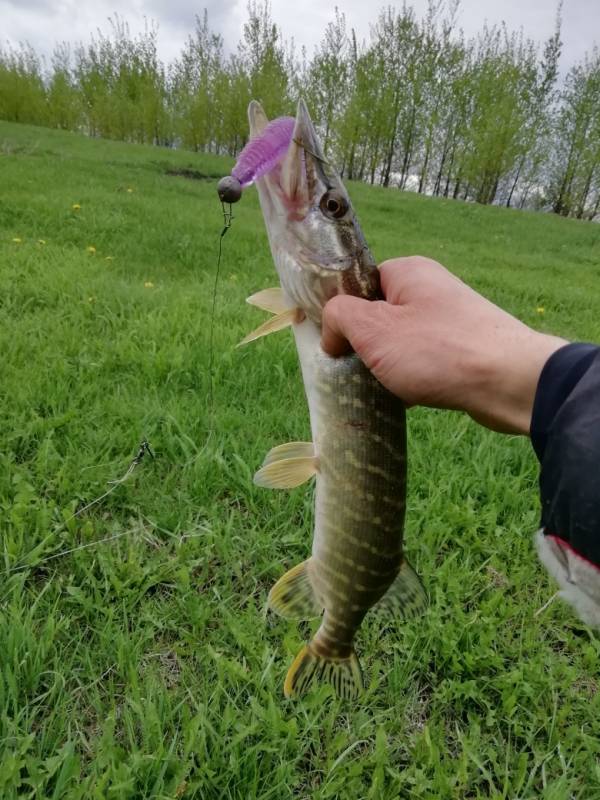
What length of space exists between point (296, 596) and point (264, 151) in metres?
1.19

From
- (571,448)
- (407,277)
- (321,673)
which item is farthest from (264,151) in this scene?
(321,673)

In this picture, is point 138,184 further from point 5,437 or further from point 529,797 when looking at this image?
point 529,797

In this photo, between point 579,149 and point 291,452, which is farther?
point 579,149

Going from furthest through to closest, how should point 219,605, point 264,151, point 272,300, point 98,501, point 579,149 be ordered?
point 579,149 < point 98,501 < point 219,605 < point 272,300 < point 264,151

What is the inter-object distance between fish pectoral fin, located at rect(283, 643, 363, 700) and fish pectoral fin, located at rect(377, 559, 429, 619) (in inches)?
7.0

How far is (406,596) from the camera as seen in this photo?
5.11 ft

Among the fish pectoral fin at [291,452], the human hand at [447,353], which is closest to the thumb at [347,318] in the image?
the human hand at [447,353]

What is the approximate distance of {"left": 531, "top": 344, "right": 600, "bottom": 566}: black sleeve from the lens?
98 cm

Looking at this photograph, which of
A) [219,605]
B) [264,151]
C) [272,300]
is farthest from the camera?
[219,605]

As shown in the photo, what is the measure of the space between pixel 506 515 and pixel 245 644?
53.6 inches

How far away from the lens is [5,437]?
2580 millimetres

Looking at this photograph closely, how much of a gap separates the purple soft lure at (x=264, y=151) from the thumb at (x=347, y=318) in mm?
360

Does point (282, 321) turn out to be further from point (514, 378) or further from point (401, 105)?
point (401, 105)

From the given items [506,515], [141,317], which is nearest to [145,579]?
[506,515]
